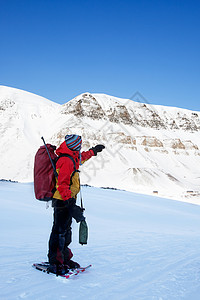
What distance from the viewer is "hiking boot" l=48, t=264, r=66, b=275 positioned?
3.22 meters

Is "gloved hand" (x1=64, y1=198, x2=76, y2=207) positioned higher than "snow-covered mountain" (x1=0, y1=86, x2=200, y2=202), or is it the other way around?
"snow-covered mountain" (x1=0, y1=86, x2=200, y2=202)

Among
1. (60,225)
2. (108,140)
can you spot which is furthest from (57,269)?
(108,140)

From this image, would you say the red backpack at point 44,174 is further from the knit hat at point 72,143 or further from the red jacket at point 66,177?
the knit hat at point 72,143

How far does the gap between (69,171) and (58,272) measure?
1.16 meters

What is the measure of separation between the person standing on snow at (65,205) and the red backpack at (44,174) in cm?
8

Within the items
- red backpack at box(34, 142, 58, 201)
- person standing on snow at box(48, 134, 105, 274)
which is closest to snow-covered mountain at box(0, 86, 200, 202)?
person standing on snow at box(48, 134, 105, 274)

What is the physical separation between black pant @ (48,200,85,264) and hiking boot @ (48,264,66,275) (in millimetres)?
54

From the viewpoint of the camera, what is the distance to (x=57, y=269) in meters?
3.24

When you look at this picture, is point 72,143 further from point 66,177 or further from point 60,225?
point 60,225

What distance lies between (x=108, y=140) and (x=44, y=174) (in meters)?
58.1

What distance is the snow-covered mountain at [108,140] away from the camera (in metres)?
48.2

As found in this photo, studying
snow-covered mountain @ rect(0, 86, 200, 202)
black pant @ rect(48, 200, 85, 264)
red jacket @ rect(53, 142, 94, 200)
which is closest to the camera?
red jacket @ rect(53, 142, 94, 200)

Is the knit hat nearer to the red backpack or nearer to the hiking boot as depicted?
the red backpack

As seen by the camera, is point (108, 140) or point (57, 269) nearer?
point (57, 269)
